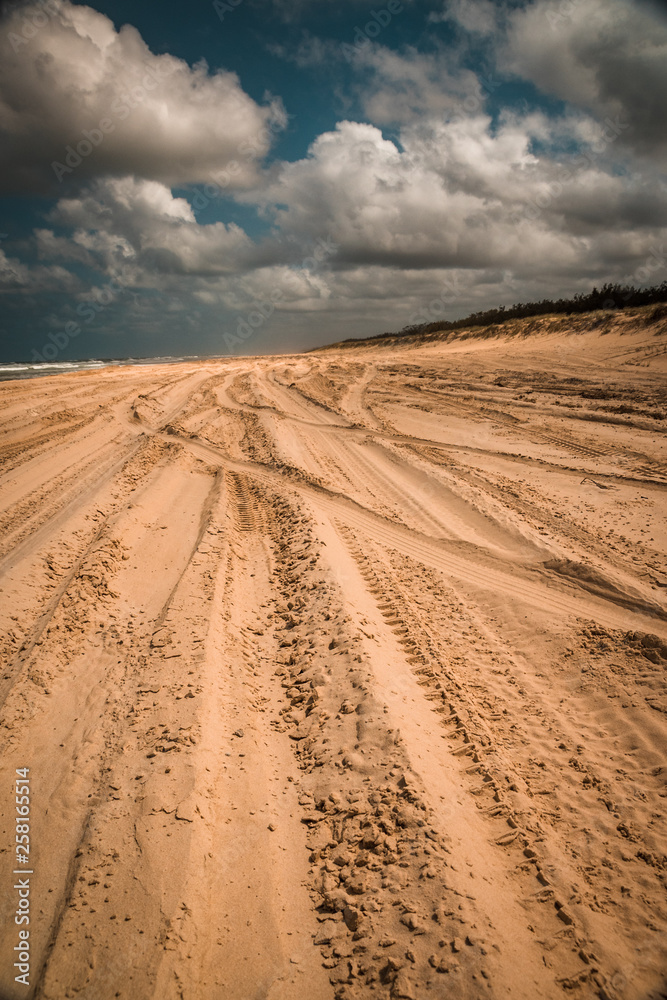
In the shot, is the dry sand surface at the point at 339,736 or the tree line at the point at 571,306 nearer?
the dry sand surface at the point at 339,736

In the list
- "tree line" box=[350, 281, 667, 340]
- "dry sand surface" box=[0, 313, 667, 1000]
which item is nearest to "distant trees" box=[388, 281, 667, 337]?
"tree line" box=[350, 281, 667, 340]

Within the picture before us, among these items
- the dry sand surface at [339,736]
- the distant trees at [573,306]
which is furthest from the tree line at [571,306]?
the dry sand surface at [339,736]

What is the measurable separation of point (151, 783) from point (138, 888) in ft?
1.85

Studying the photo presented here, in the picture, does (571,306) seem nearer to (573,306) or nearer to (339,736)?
(573,306)

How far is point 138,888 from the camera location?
215cm

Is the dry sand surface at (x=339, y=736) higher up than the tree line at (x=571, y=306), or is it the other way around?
the tree line at (x=571, y=306)

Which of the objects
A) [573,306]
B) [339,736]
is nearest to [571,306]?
[573,306]

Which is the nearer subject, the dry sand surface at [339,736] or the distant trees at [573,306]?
the dry sand surface at [339,736]

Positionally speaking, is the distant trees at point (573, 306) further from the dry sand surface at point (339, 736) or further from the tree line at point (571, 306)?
the dry sand surface at point (339, 736)

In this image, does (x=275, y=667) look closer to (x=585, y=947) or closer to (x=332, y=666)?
(x=332, y=666)

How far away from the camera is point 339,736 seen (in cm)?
304

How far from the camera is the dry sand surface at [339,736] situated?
→ 2.00 metres

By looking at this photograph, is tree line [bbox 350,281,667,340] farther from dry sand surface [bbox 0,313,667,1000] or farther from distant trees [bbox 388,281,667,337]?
dry sand surface [bbox 0,313,667,1000]

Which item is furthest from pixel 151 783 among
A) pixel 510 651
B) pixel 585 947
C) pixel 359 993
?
pixel 510 651
